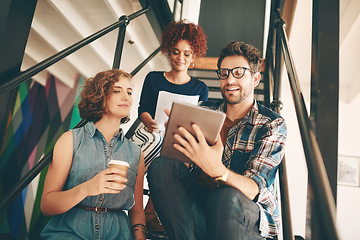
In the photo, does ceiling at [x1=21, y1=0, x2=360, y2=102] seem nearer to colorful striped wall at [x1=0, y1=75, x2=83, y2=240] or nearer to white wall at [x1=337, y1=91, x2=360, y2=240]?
colorful striped wall at [x1=0, y1=75, x2=83, y2=240]

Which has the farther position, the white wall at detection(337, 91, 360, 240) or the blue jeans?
the white wall at detection(337, 91, 360, 240)

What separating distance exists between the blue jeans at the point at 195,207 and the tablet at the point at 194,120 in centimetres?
16

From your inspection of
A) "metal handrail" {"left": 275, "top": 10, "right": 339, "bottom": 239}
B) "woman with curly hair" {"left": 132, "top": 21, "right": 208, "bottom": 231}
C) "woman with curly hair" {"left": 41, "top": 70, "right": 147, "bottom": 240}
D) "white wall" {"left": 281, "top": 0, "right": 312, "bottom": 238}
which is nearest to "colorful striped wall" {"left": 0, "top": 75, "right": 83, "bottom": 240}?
"woman with curly hair" {"left": 132, "top": 21, "right": 208, "bottom": 231}

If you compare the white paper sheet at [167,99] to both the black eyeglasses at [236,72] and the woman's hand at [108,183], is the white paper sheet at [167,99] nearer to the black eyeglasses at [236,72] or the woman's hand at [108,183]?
the black eyeglasses at [236,72]

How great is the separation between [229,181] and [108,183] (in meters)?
0.45

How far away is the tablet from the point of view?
1.00 metres

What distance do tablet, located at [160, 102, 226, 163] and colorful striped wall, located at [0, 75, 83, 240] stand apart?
117 inches

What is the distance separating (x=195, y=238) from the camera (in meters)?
1.12

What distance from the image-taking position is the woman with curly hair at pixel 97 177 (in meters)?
1.10

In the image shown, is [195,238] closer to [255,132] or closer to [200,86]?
[255,132]

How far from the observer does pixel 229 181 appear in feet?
3.58

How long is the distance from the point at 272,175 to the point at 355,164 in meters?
5.64

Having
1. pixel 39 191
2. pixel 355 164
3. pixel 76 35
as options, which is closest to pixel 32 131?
pixel 39 191

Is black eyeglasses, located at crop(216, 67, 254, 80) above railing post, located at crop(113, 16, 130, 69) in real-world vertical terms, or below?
below
